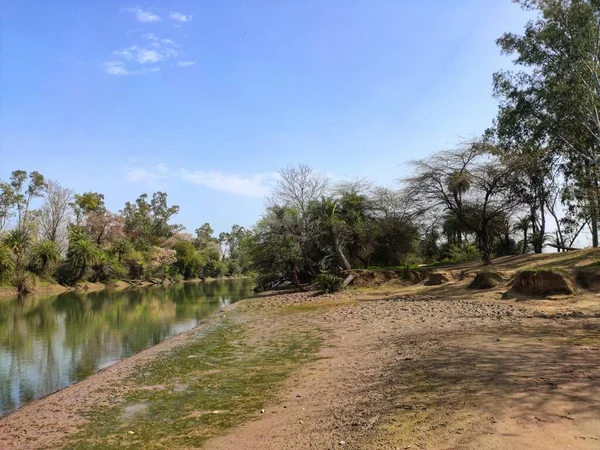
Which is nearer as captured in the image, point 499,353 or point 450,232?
point 499,353

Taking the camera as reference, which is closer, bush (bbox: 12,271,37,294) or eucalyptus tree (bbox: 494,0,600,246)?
eucalyptus tree (bbox: 494,0,600,246)

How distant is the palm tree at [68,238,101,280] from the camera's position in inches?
2115

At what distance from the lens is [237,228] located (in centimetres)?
12381

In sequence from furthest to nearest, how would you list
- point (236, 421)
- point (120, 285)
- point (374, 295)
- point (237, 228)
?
point (237, 228) < point (120, 285) < point (374, 295) < point (236, 421)

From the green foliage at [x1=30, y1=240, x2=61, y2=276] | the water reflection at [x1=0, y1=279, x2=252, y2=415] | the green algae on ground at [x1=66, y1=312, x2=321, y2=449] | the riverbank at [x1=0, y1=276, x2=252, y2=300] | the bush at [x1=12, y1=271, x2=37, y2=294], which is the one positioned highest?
the green foliage at [x1=30, y1=240, x2=61, y2=276]

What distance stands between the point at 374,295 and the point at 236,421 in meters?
17.6

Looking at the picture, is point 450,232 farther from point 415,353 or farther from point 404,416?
point 404,416

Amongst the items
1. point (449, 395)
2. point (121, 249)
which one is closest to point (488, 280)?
point (449, 395)

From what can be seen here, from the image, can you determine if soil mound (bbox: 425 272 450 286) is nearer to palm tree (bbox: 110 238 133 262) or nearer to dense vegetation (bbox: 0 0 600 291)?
dense vegetation (bbox: 0 0 600 291)

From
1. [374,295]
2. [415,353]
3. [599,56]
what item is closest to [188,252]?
[374,295]

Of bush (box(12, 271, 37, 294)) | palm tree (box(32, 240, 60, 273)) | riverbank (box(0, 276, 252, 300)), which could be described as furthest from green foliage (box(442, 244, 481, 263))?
palm tree (box(32, 240, 60, 273))

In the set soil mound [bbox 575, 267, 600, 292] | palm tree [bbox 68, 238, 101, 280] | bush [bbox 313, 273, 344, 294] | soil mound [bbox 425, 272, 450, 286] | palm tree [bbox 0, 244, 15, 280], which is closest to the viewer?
soil mound [bbox 575, 267, 600, 292]

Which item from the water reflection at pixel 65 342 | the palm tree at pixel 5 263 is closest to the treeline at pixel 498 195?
the water reflection at pixel 65 342

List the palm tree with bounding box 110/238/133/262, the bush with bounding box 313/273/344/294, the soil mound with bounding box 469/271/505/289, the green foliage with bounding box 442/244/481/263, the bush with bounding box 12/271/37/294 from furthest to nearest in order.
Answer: the palm tree with bounding box 110/238/133/262 < the bush with bounding box 12/271/37/294 < the green foliage with bounding box 442/244/481/263 < the bush with bounding box 313/273/344/294 < the soil mound with bounding box 469/271/505/289
